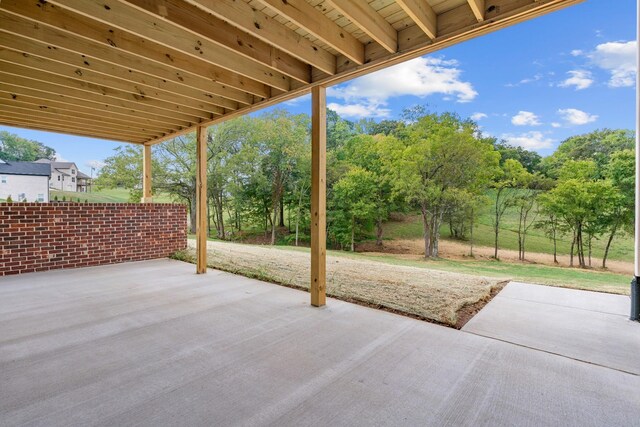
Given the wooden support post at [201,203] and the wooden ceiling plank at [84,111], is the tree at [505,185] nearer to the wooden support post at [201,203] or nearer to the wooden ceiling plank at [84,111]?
the wooden support post at [201,203]

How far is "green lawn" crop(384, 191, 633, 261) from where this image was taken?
970 cm

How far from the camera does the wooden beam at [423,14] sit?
2.01m

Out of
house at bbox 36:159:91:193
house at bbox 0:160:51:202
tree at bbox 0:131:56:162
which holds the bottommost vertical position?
house at bbox 0:160:51:202

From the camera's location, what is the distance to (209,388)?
67.8 inches

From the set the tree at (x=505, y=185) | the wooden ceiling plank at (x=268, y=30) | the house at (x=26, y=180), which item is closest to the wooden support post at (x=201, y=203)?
the wooden ceiling plank at (x=268, y=30)

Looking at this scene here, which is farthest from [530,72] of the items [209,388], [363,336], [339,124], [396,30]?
[209,388]

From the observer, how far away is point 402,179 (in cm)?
1173

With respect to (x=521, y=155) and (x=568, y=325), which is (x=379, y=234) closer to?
(x=521, y=155)

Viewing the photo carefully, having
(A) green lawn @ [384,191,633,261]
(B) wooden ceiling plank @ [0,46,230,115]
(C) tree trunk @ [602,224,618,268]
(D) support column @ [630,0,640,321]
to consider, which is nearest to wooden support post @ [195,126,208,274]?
(B) wooden ceiling plank @ [0,46,230,115]

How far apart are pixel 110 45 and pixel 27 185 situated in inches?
593

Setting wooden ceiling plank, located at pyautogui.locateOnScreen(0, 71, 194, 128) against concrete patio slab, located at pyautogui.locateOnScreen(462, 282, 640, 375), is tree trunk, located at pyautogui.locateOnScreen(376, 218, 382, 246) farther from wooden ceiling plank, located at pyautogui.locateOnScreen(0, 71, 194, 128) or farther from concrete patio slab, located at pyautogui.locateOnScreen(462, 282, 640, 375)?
wooden ceiling plank, located at pyautogui.locateOnScreen(0, 71, 194, 128)

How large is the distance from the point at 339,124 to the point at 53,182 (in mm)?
18651

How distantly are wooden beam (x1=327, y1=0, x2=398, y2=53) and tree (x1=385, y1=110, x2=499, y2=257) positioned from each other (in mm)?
9272

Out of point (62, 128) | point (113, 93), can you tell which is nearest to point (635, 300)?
point (113, 93)
